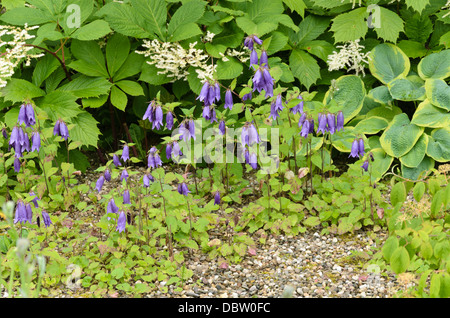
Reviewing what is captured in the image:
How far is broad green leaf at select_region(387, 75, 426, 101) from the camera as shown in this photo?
400cm

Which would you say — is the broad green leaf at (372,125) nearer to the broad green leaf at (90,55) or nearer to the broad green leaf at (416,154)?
the broad green leaf at (416,154)

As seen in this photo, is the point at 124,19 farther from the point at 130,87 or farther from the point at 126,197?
the point at 126,197

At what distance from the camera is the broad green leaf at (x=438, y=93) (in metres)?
3.85

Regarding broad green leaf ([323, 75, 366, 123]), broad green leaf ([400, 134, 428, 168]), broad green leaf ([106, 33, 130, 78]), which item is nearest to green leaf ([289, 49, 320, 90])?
broad green leaf ([323, 75, 366, 123])

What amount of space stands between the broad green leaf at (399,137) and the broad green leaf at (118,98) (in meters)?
1.81

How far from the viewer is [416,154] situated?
383 cm

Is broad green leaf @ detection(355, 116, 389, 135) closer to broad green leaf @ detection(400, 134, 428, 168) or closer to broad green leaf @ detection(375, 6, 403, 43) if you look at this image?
broad green leaf @ detection(400, 134, 428, 168)

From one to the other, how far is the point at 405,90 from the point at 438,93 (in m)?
0.24

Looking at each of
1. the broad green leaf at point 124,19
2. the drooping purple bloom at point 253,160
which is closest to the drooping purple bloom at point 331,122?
the drooping purple bloom at point 253,160

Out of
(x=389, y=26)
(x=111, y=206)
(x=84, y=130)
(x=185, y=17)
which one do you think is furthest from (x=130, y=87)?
(x=389, y=26)

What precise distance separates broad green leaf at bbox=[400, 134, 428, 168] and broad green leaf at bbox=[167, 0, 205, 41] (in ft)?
5.60

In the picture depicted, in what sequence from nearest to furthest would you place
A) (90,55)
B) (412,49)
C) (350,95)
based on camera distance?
(90,55)
(350,95)
(412,49)

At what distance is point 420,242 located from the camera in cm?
258
